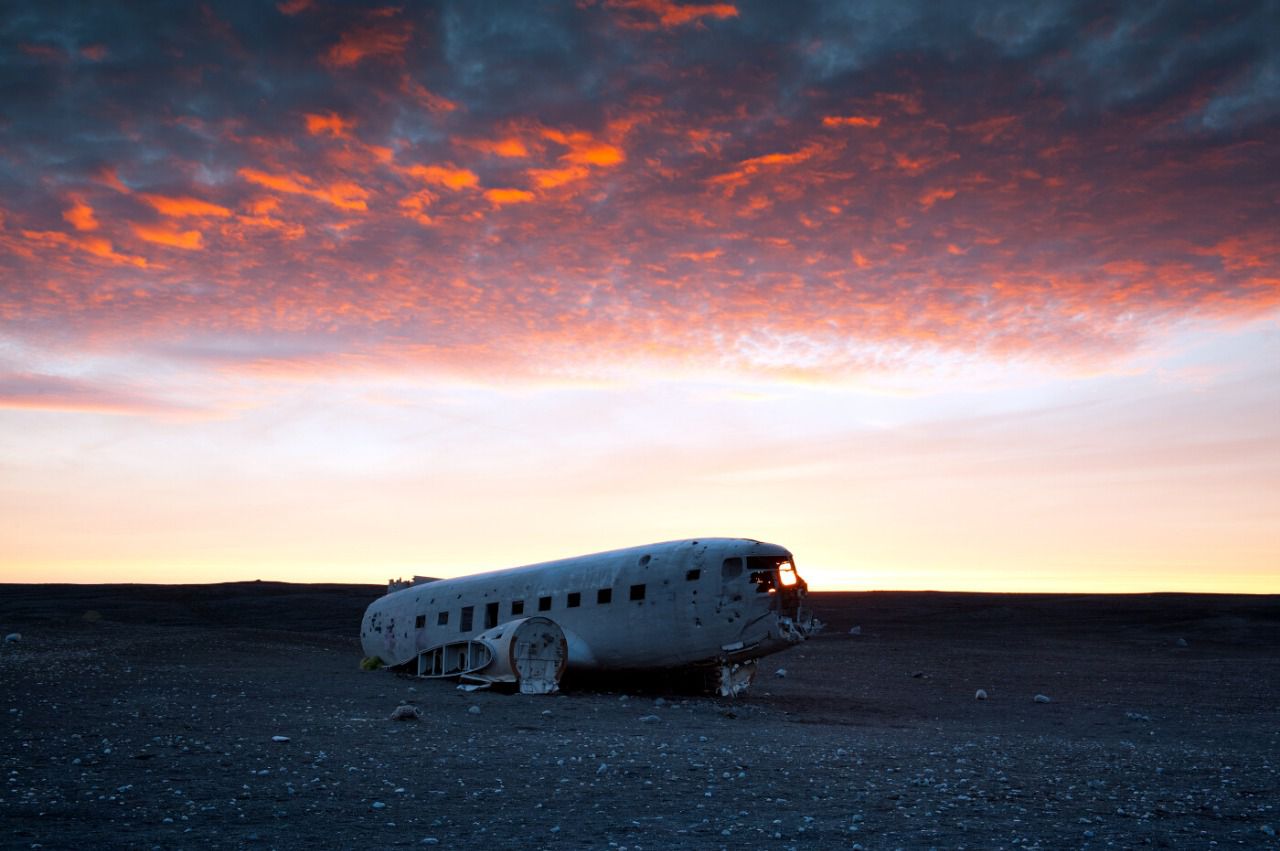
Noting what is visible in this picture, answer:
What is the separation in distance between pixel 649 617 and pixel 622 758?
35.9ft

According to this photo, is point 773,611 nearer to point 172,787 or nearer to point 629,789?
point 629,789

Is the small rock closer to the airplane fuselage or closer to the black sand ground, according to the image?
the black sand ground

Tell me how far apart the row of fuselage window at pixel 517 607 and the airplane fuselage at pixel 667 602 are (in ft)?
0.10

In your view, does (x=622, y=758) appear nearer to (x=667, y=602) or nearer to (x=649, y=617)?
(x=667, y=602)

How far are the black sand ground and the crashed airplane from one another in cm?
117

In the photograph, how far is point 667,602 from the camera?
2572 centimetres

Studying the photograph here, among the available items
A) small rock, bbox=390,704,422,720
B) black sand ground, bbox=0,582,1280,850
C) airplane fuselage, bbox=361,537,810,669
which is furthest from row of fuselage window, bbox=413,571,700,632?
small rock, bbox=390,704,422,720

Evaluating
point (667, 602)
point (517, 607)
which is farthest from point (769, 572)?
point (517, 607)

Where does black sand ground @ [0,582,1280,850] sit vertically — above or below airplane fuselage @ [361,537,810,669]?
below

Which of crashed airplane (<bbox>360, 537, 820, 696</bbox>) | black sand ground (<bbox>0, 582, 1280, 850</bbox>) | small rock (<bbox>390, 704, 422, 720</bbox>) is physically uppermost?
crashed airplane (<bbox>360, 537, 820, 696</bbox>)

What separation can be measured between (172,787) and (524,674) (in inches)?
570

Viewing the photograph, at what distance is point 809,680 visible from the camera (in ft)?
105

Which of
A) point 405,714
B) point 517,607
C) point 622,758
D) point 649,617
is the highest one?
point 517,607

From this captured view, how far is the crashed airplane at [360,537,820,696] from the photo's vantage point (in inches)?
→ 987
